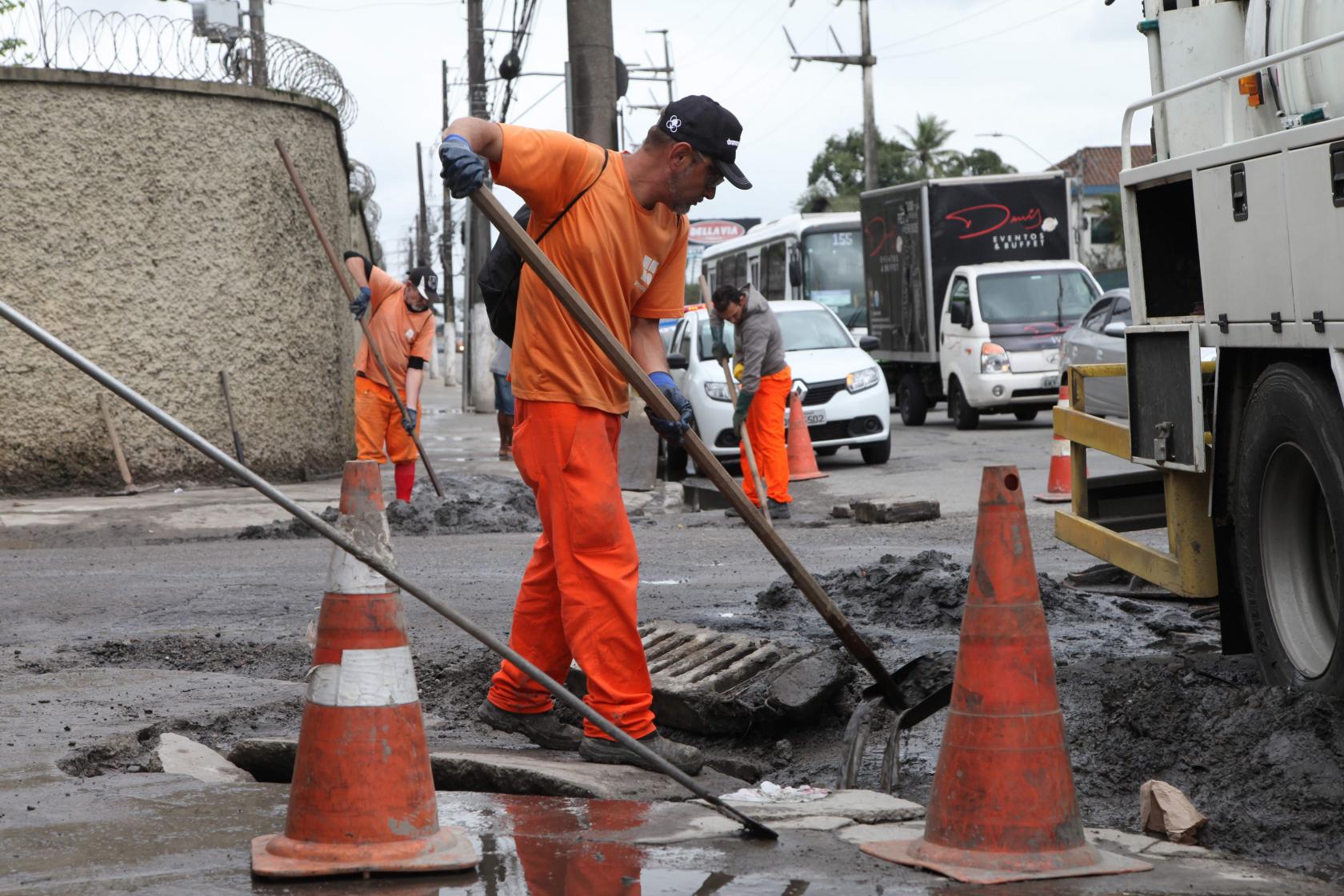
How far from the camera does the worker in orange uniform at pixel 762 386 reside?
11.7 metres

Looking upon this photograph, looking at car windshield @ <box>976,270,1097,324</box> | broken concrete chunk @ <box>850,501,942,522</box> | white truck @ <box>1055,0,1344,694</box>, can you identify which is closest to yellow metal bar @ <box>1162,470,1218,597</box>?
white truck @ <box>1055,0,1344,694</box>

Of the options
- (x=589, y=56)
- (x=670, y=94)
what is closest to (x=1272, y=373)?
(x=589, y=56)

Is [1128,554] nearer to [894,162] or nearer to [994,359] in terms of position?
[994,359]

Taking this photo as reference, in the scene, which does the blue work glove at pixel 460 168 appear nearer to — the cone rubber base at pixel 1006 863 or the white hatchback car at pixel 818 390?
the cone rubber base at pixel 1006 863

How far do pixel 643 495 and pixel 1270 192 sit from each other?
9334mm

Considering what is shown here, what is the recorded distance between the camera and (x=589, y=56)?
1261 centimetres

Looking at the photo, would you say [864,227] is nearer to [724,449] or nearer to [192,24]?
[724,449]

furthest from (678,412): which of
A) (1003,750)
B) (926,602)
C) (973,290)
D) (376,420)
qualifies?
(973,290)

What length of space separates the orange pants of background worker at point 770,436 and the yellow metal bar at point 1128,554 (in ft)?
16.8

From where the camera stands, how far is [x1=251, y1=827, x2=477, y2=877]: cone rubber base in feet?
10.2

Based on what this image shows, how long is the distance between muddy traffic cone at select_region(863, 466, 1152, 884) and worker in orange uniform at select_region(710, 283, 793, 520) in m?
8.03

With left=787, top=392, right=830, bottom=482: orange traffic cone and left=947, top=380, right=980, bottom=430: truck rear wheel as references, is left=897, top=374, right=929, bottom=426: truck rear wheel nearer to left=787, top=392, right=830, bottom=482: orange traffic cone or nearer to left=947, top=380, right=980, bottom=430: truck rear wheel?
left=947, top=380, right=980, bottom=430: truck rear wheel

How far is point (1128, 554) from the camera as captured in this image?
18.5 feet

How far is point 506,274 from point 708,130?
0.71m
